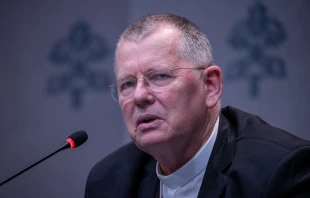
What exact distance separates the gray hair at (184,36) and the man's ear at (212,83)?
0.03 m

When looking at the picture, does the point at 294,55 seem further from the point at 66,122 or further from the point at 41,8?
the point at 41,8

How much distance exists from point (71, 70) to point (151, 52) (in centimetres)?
146

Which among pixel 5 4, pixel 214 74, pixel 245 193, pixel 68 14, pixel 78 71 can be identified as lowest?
pixel 245 193

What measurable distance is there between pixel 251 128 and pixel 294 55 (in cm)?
106

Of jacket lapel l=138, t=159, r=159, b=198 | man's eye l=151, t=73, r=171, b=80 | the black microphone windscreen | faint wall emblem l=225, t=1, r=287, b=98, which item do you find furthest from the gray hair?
faint wall emblem l=225, t=1, r=287, b=98

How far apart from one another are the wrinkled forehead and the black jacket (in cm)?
42

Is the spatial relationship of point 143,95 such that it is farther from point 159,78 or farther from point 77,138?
point 77,138

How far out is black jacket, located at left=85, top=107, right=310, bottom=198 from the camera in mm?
1343

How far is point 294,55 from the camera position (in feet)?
8.10

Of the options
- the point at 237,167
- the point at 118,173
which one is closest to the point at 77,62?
the point at 118,173

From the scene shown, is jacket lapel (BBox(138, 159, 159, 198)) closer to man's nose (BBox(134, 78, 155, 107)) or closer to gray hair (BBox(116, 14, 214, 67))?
man's nose (BBox(134, 78, 155, 107))

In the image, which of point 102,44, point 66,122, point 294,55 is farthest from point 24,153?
point 294,55

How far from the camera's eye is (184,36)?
1.63m

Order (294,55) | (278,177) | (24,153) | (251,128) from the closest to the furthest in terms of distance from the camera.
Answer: (278,177) < (251,128) < (294,55) < (24,153)
